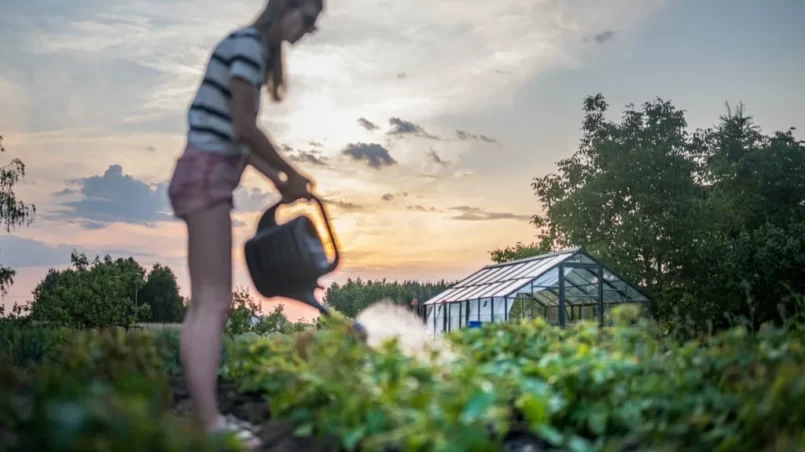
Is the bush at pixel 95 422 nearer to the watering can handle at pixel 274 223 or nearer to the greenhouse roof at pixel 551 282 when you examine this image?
the watering can handle at pixel 274 223

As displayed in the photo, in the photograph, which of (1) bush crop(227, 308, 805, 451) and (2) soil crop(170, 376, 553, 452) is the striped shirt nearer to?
(1) bush crop(227, 308, 805, 451)

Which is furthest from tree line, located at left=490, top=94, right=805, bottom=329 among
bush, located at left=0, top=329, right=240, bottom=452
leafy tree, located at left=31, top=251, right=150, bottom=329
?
bush, located at left=0, top=329, right=240, bottom=452

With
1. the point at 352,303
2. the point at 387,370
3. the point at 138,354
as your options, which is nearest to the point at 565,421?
the point at 387,370

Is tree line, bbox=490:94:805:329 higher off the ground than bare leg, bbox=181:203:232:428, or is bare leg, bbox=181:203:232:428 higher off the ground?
tree line, bbox=490:94:805:329

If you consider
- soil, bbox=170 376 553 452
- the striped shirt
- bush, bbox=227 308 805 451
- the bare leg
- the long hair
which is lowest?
soil, bbox=170 376 553 452

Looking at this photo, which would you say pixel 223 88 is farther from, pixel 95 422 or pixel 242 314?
pixel 242 314

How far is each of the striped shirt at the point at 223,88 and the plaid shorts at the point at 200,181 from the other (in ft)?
0.13

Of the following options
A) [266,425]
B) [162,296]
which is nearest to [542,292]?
[266,425]

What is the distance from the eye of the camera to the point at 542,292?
21656 mm

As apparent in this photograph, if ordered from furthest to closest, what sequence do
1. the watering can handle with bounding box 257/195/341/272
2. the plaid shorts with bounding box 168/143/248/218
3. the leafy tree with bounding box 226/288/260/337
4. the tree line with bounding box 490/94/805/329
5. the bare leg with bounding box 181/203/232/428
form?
the tree line with bounding box 490/94/805/329
the leafy tree with bounding box 226/288/260/337
the watering can handle with bounding box 257/195/341/272
the plaid shorts with bounding box 168/143/248/218
the bare leg with bounding box 181/203/232/428

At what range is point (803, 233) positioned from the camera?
2392 cm

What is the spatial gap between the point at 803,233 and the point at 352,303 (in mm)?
39166

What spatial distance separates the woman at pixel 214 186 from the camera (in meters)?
3.01

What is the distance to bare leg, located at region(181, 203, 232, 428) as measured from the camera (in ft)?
9.79
